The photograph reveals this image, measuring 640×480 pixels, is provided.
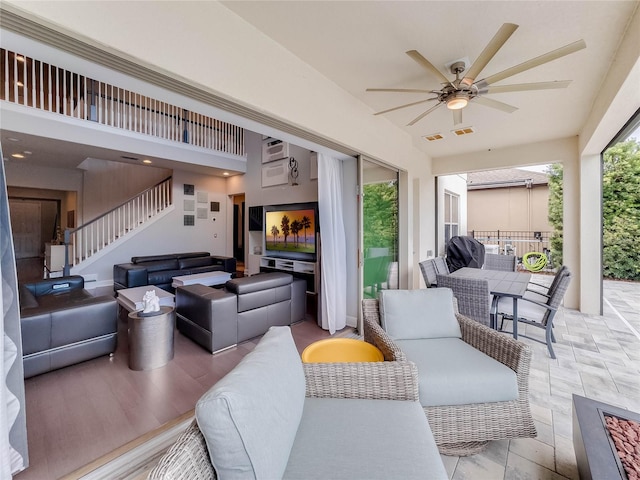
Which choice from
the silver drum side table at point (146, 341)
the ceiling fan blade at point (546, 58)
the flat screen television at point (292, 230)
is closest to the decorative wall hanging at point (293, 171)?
the flat screen television at point (292, 230)

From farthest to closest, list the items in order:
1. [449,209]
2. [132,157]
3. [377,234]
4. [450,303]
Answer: [449,209]
[132,157]
[377,234]
[450,303]

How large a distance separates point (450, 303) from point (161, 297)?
3247mm

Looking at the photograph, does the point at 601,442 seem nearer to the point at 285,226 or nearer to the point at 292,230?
the point at 292,230

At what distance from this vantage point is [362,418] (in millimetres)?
1215

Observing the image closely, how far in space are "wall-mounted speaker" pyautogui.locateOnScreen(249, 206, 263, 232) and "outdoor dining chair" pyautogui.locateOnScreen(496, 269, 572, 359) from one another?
4692 mm

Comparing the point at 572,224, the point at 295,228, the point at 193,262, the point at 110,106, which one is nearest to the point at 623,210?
the point at 572,224

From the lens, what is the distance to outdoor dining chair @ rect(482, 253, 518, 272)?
15.8 feet

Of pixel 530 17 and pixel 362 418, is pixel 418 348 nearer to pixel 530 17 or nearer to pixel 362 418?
pixel 362 418

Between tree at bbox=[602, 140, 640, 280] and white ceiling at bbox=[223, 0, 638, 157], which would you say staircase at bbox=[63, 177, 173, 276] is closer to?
white ceiling at bbox=[223, 0, 638, 157]

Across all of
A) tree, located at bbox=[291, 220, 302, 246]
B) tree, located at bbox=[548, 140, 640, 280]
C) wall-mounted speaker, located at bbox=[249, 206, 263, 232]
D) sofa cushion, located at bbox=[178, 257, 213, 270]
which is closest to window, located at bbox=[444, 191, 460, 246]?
tree, located at bbox=[548, 140, 640, 280]

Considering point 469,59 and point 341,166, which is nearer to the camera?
point 469,59

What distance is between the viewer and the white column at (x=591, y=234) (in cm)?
404

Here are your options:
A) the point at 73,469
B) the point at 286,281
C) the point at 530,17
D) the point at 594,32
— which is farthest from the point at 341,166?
the point at 73,469

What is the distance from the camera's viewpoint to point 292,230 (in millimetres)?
5242
